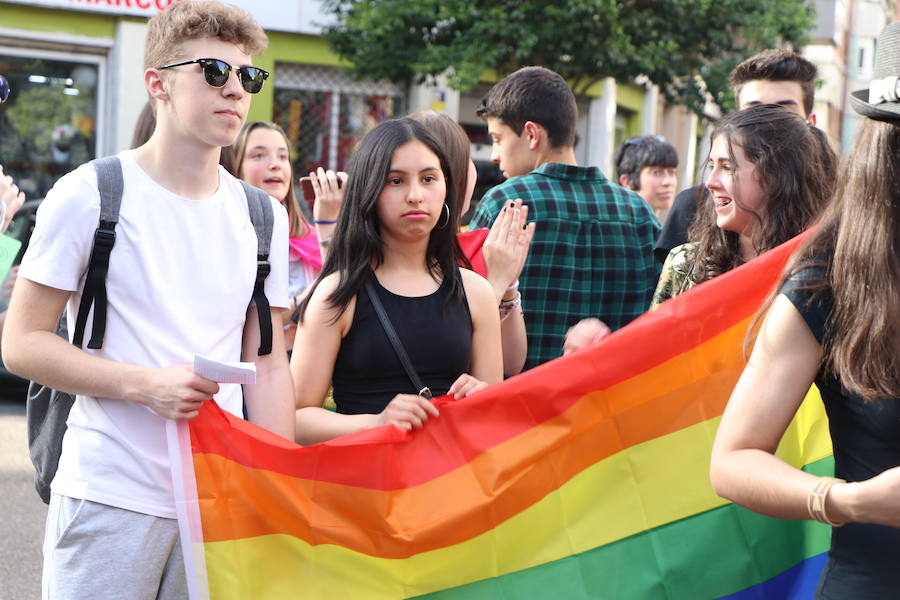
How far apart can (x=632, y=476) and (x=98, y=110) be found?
1381 cm

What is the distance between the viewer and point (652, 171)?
768 centimetres

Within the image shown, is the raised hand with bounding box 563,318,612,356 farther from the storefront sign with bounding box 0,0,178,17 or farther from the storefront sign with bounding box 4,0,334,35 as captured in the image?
the storefront sign with bounding box 4,0,334,35

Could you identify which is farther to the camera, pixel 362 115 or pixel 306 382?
pixel 362 115

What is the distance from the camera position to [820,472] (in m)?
2.73

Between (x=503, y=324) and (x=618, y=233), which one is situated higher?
(x=618, y=233)

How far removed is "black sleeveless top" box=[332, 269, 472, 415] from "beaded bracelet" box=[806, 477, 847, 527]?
1.50m

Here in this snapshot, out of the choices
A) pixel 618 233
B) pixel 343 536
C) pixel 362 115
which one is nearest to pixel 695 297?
pixel 343 536

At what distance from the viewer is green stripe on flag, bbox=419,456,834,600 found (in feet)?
8.68

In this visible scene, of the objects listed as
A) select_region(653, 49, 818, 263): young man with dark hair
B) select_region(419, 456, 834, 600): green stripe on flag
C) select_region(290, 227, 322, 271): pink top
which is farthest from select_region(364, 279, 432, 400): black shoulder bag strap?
select_region(653, 49, 818, 263): young man with dark hair

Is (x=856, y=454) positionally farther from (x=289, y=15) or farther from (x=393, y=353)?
(x=289, y=15)

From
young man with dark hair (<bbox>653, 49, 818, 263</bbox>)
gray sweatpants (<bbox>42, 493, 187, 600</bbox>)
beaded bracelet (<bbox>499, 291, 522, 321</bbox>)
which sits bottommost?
gray sweatpants (<bbox>42, 493, 187, 600</bbox>)

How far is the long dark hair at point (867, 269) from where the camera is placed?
6.23 ft

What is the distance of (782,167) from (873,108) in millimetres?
1415

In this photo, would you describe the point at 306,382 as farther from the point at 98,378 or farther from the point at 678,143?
the point at 678,143
